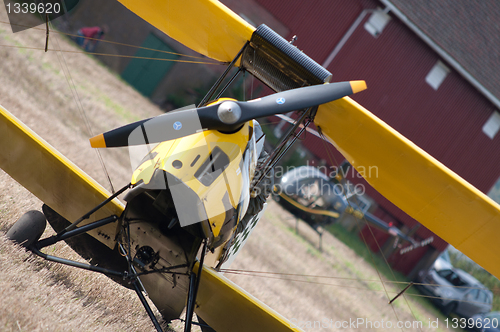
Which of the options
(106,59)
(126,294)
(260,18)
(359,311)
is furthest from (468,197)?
(106,59)

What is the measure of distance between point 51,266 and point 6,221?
782 millimetres

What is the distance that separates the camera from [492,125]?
17312 mm

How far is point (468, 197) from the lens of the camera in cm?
462

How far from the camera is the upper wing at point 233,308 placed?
13.8ft

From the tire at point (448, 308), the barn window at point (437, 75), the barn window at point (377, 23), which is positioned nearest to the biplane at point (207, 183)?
the tire at point (448, 308)

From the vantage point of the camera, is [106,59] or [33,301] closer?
[33,301]

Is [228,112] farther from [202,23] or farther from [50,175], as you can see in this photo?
[202,23]

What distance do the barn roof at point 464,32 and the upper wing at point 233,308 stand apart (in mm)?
14265

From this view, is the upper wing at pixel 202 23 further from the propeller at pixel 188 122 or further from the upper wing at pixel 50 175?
the upper wing at pixel 50 175

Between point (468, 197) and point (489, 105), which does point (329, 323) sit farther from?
point (489, 105)

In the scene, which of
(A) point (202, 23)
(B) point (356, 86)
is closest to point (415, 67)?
(A) point (202, 23)

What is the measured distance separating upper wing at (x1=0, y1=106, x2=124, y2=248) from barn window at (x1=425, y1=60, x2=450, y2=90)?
15.0 meters

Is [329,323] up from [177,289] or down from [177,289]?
down

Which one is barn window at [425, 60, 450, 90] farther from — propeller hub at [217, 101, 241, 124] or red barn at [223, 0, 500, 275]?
propeller hub at [217, 101, 241, 124]
